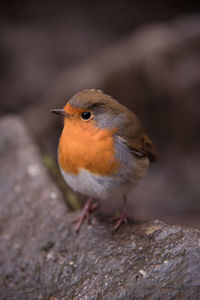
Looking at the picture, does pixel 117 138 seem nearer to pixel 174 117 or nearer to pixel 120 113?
pixel 120 113

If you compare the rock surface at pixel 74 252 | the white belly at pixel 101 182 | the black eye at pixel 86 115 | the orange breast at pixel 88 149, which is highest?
the black eye at pixel 86 115

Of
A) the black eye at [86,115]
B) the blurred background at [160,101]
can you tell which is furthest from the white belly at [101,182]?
the blurred background at [160,101]

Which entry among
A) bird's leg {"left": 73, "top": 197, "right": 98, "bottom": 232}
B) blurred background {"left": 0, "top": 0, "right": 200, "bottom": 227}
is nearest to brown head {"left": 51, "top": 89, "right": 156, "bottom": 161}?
bird's leg {"left": 73, "top": 197, "right": 98, "bottom": 232}

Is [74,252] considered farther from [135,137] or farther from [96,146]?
[135,137]

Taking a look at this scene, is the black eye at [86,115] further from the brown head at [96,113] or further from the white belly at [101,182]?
the white belly at [101,182]

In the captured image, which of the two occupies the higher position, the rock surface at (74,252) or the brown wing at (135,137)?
the brown wing at (135,137)

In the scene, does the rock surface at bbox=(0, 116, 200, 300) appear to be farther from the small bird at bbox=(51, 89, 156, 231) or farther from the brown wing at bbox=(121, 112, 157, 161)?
the brown wing at bbox=(121, 112, 157, 161)

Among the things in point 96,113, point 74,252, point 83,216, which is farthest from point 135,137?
point 74,252
